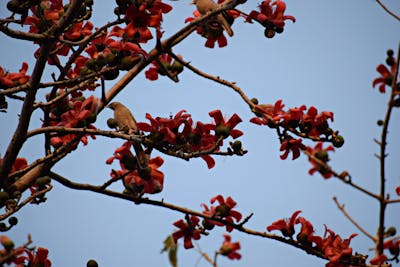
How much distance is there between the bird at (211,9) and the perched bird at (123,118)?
2.32 feet

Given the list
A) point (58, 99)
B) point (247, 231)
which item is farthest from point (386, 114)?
point (58, 99)

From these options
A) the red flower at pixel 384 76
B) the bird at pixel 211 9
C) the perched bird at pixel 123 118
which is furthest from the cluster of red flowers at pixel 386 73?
the perched bird at pixel 123 118

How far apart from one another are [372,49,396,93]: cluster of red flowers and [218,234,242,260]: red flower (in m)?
0.96

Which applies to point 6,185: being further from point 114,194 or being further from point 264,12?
point 264,12

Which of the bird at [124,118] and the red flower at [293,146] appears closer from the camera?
the bird at [124,118]

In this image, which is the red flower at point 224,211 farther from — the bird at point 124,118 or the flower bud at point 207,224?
the bird at point 124,118

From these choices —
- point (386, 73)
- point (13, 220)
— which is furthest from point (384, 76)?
point (13, 220)

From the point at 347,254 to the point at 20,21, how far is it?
2.28m

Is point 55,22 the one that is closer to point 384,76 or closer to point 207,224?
point 207,224

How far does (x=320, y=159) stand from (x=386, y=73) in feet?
1.76

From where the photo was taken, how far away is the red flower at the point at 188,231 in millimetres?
3293

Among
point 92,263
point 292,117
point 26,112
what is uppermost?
point 292,117

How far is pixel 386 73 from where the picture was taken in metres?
2.59

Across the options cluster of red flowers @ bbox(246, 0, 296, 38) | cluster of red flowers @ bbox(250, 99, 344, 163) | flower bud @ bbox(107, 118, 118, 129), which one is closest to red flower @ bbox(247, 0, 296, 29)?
cluster of red flowers @ bbox(246, 0, 296, 38)
